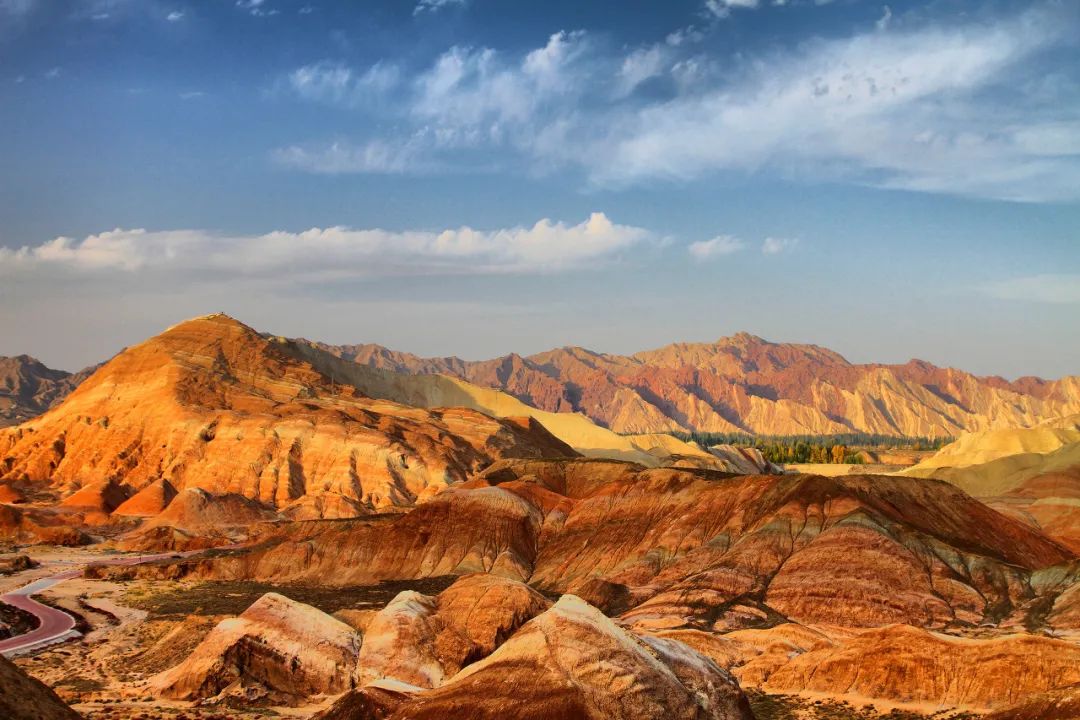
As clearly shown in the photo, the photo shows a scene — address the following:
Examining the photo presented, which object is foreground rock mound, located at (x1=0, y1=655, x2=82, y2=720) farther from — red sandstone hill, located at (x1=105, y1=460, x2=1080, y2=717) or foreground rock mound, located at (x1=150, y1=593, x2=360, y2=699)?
foreground rock mound, located at (x1=150, y1=593, x2=360, y2=699)

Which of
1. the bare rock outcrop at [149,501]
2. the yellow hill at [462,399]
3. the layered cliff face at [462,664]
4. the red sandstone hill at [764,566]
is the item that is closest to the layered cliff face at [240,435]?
the bare rock outcrop at [149,501]

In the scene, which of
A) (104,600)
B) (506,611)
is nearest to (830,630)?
(506,611)

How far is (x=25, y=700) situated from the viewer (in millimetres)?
22000

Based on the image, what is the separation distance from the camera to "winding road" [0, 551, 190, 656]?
4831 cm

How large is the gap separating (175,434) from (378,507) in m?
30.5

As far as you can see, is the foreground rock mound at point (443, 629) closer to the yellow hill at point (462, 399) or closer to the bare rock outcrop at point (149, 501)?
the bare rock outcrop at point (149, 501)

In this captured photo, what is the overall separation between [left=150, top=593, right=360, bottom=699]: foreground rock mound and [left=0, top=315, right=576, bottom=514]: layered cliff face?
2524 inches

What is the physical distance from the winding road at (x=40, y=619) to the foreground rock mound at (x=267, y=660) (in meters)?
13.7

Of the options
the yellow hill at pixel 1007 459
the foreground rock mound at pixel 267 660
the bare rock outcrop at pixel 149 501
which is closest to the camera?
the foreground rock mound at pixel 267 660

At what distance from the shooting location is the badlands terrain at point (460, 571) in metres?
31.0

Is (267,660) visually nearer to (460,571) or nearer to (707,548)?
(460,571)

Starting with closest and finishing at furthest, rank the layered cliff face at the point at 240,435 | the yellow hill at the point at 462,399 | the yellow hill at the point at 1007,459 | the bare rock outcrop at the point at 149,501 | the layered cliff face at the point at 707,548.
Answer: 1. the layered cliff face at the point at 707,548
2. the bare rock outcrop at the point at 149,501
3. the layered cliff face at the point at 240,435
4. the yellow hill at the point at 1007,459
5. the yellow hill at the point at 462,399

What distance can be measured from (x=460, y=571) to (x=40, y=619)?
92.1 feet

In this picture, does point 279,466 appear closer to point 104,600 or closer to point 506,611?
point 104,600
